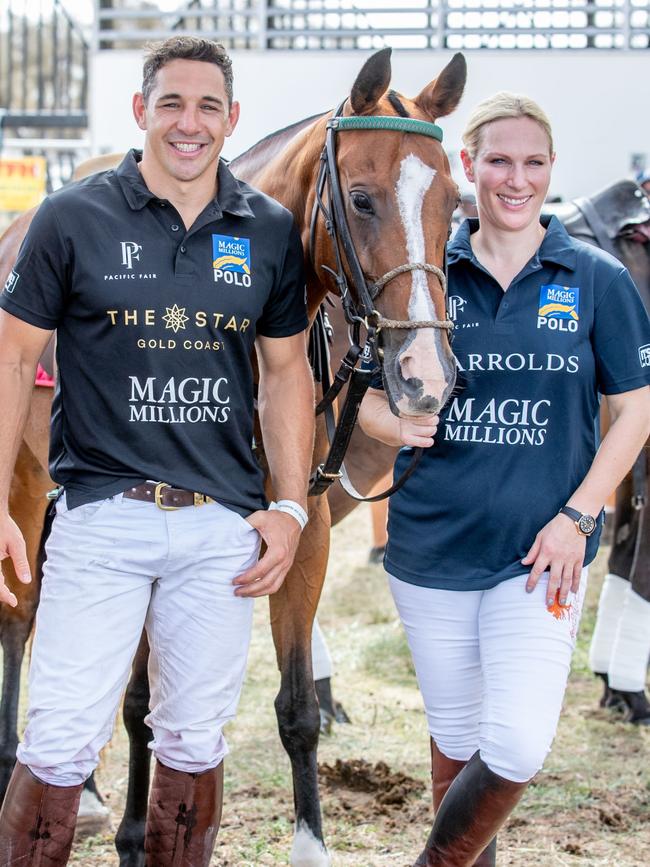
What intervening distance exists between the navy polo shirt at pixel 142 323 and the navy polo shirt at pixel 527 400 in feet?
1.65

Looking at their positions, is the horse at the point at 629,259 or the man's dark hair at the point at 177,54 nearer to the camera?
the man's dark hair at the point at 177,54

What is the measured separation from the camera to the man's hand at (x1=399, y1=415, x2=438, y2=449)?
7.92 ft

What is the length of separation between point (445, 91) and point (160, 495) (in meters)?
1.26

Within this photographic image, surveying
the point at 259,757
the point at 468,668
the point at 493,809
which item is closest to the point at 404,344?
the point at 468,668

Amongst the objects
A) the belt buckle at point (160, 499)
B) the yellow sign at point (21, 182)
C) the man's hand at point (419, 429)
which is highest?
the yellow sign at point (21, 182)

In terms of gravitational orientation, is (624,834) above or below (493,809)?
below

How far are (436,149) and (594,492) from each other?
0.90 meters

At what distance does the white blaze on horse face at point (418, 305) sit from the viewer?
93.1 inches

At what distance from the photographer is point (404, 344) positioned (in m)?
2.43

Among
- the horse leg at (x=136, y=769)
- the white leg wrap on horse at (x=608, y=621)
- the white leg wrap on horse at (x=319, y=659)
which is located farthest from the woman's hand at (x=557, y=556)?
the white leg wrap on horse at (x=608, y=621)

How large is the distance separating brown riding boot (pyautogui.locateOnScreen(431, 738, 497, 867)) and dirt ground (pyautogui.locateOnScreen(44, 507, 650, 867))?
33.8 inches

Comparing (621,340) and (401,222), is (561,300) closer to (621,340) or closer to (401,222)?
(621,340)

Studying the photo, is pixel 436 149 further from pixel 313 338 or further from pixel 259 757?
pixel 259 757

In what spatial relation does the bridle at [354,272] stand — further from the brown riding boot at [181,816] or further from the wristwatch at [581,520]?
the brown riding boot at [181,816]
